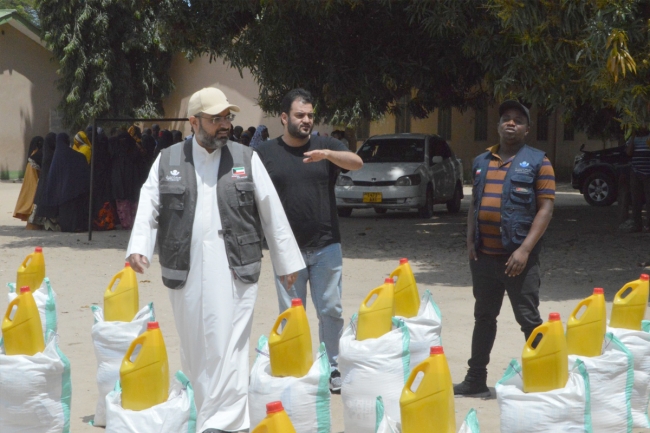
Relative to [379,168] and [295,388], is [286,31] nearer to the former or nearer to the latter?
[379,168]

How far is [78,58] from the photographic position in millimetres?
31828

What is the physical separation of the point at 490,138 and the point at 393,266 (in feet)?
72.4

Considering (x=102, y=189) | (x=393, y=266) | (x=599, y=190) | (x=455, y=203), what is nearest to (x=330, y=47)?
(x=393, y=266)

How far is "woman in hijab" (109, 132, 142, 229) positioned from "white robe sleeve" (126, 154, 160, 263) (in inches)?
467

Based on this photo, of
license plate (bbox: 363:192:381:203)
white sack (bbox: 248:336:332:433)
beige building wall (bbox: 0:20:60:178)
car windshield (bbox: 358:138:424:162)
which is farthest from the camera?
beige building wall (bbox: 0:20:60:178)

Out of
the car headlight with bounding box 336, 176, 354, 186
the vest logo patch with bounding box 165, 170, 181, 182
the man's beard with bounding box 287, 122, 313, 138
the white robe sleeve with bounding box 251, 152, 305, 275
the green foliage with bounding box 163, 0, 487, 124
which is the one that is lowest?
the car headlight with bounding box 336, 176, 354, 186

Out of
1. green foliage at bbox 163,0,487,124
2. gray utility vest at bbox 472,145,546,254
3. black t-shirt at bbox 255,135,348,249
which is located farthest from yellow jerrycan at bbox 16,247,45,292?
green foliage at bbox 163,0,487,124

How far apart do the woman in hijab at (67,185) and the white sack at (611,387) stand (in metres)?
13.0

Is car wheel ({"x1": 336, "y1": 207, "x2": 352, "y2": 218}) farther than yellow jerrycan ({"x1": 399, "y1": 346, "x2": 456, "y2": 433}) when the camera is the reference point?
Yes

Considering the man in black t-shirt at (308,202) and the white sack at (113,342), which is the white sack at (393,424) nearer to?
the white sack at (113,342)

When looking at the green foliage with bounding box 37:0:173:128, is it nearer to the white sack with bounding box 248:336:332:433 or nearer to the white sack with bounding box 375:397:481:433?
the white sack with bounding box 248:336:332:433

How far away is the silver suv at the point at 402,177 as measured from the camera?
18.2m

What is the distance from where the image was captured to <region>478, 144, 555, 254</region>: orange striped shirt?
5719mm

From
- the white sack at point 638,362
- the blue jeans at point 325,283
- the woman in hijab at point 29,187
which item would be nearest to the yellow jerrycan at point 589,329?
the white sack at point 638,362
